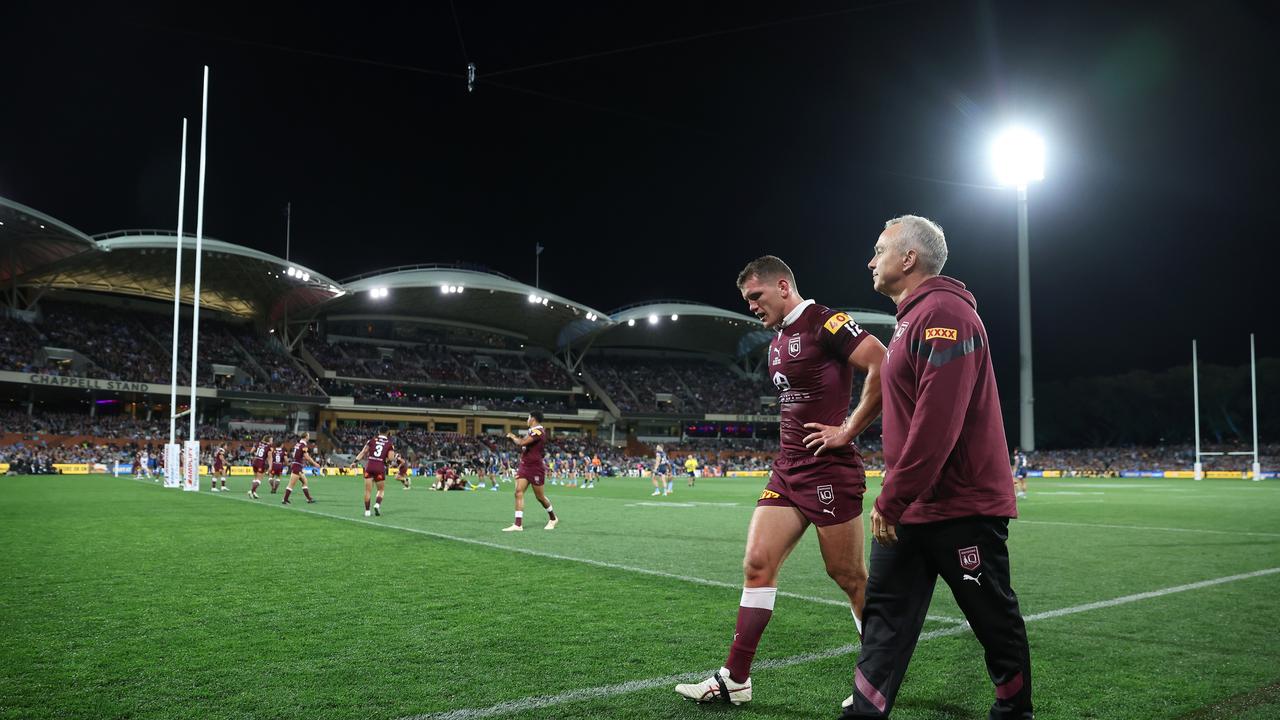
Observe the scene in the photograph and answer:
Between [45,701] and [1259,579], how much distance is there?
34.6 ft

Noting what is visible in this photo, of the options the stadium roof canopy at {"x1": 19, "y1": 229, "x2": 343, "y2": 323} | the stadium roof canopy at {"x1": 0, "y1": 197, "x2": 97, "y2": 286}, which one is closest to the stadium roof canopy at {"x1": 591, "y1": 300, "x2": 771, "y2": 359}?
the stadium roof canopy at {"x1": 19, "y1": 229, "x2": 343, "y2": 323}

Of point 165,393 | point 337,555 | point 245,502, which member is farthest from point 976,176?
point 165,393

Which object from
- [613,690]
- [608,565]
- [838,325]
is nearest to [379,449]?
[608,565]

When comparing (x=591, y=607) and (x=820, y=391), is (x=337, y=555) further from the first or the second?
(x=820, y=391)

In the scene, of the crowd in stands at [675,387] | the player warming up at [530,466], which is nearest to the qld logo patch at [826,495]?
the player warming up at [530,466]

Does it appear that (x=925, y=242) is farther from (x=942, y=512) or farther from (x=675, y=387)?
(x=675, y=387)

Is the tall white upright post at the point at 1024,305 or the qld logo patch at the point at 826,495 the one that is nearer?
the qld logo patch at the point at 826,495

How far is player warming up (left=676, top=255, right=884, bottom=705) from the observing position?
4297 mm

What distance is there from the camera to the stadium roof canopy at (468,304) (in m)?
64.0

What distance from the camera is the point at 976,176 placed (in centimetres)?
4538

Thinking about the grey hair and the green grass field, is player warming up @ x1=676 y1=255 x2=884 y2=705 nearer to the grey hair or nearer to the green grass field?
the green grass field

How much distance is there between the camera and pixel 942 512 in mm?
3025

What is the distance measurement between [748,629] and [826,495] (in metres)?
0.82

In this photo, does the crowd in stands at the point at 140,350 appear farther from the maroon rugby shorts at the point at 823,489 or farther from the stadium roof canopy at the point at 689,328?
the maroon rugby shorts at the point at 823,489
